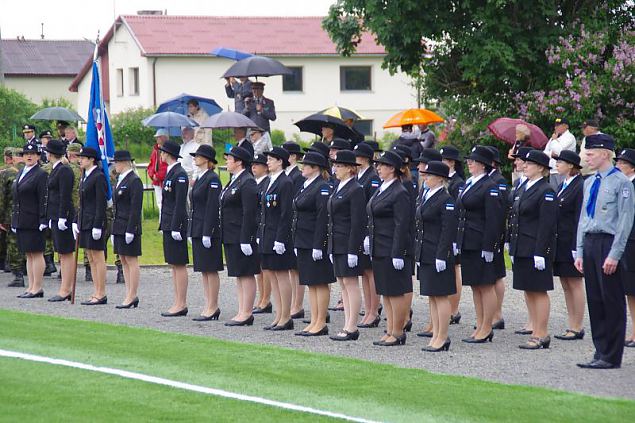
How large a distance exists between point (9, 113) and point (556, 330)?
1865cm

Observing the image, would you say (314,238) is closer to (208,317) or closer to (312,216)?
(312,216)

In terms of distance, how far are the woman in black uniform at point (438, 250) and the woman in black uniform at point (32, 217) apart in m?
6.63

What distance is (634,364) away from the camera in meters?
12.2

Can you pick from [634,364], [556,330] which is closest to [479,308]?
[556,330]

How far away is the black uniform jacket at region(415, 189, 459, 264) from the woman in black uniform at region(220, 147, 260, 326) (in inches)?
97.4

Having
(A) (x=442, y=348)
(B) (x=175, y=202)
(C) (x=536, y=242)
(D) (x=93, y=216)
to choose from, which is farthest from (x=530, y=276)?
(D) (x=93, y=216)

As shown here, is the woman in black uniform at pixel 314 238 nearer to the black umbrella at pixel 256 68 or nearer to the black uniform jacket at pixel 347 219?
the black uniform jacket at pixel 347 219

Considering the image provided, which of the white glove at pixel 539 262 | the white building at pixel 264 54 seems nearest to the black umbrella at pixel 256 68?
the white glove at pixel 539 262

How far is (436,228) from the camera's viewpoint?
522 inches

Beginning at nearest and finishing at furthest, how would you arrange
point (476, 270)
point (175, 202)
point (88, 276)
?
point (476, 270) → point (175, 202) → point (88, 276)

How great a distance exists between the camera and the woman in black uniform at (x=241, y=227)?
49.3 ft

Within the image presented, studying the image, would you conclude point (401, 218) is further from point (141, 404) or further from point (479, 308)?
point (141, 404)

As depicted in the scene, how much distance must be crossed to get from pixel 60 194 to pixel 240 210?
3345 millimetres

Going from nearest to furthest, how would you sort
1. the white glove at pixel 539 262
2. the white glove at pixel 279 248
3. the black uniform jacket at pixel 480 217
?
1. the white glove at pixel 539 262
2. the black uniform jacket at pixel 480 217
3. the white glove at pixel 279 248
